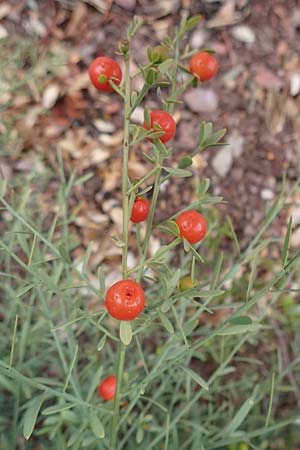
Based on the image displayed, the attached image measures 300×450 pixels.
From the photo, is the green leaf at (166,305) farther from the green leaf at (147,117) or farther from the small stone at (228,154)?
the small stone at (228,154)

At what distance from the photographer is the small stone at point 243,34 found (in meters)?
1.72

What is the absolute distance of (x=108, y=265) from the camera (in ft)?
5.14

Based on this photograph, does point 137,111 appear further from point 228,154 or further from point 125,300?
point 125,300

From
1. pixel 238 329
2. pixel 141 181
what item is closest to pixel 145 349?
pixel 238 329

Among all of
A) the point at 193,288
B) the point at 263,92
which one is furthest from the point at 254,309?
the point at 193,288

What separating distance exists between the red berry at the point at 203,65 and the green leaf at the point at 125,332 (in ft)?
1.01

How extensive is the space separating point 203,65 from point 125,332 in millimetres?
327

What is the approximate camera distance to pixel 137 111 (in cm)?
159

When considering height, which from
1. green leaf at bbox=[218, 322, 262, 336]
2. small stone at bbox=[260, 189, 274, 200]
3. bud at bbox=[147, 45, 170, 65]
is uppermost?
bud at bbox=[147, 45, 170, 65]

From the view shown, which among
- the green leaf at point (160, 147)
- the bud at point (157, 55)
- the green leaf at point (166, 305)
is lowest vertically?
the green leaf at point (166, 305)

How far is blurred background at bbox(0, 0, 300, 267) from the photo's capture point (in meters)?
1.58

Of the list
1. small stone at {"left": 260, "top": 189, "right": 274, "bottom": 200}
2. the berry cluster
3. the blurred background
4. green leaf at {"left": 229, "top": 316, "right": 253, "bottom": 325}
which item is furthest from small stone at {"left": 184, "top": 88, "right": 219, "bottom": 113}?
green leaf at {"left": 229, "top": 316, "right": 253, "bottom": 325}

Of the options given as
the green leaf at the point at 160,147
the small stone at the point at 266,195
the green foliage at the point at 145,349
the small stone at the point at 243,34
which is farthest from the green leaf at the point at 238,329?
the small stone at the point at 243,34

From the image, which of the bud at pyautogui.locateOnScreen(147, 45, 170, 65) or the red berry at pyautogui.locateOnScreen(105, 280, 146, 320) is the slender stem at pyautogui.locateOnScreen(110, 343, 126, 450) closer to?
the red berry at pyautogui.locateOnScreen(105, 280, 146, 320)
